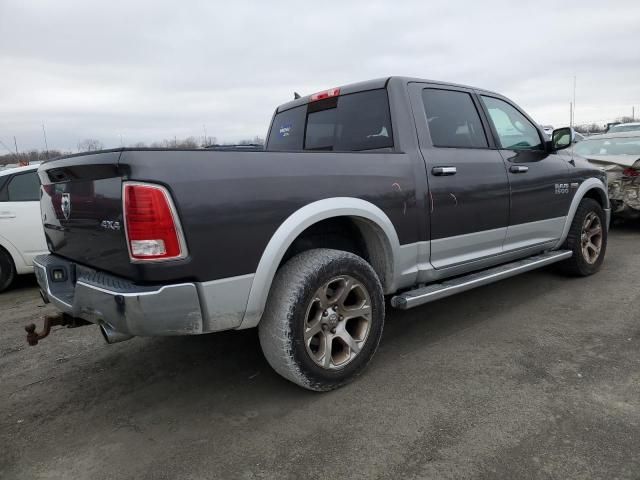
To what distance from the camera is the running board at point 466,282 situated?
309 cm

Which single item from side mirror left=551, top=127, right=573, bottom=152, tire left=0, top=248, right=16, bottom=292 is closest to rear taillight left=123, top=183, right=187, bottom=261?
side mirror left=551, top=127, right=573, bottom=152

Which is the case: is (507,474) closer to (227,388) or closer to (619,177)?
(227,388)

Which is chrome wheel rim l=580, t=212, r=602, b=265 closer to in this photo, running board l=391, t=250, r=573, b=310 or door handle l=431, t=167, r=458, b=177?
running board l=391, t=250, r=573, b=310

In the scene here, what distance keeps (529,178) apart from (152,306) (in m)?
3.34

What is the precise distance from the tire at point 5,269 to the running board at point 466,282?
15.7 feet

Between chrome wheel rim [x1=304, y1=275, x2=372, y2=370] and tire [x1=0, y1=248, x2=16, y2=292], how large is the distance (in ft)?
15.0

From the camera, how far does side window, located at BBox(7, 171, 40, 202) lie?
5.60 meters

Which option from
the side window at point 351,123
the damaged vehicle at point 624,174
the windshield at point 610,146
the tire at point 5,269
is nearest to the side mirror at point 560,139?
the side window at point 351,123

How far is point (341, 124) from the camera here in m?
3.65

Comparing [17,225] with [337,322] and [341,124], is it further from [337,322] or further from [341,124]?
[337,322]

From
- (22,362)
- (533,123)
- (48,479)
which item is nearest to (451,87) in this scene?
(533,123)

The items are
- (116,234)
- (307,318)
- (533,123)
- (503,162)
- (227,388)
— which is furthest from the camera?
(533,123)

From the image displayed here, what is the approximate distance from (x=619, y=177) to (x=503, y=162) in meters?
4.35

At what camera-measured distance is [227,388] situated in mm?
2975
